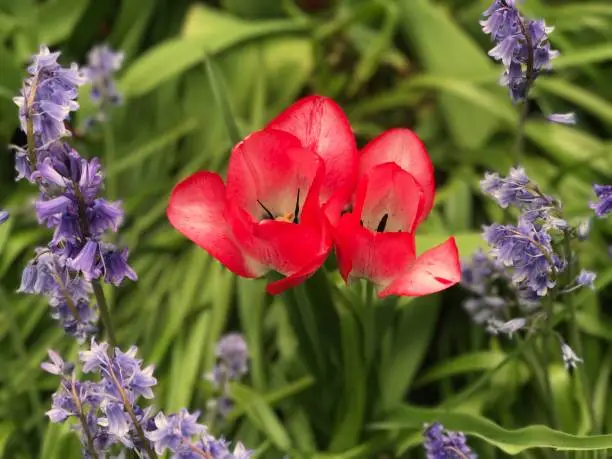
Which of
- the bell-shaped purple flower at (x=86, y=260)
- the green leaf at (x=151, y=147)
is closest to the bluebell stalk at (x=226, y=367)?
the bell-shaped purple flower at (x=86, y=260)

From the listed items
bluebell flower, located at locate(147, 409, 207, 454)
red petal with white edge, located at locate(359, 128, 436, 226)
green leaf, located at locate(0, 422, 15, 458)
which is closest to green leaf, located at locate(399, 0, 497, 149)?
red petal with white edge, located at locate(359, 128, 436, 226)

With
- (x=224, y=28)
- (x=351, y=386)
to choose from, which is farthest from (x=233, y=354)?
(x=224, y=28)

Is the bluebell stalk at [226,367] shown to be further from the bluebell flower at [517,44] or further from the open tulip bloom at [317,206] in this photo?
the bluebell flower at [517,44]

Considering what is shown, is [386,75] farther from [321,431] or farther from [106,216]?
[106,216]

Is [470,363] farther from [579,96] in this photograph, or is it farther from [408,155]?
[579,96]

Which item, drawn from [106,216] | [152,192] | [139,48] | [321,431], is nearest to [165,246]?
[152,192]
